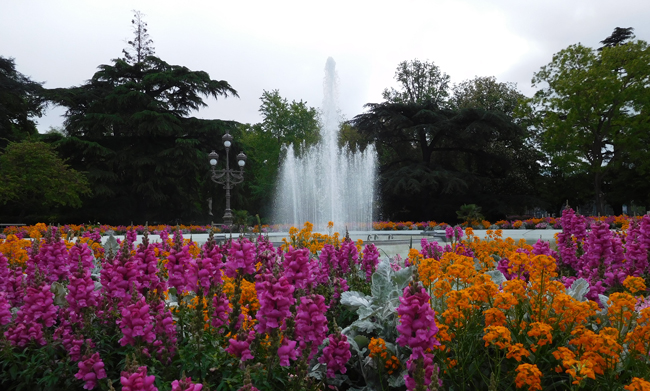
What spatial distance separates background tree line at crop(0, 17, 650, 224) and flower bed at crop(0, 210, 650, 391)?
2137cm

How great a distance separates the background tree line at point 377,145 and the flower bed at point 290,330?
70.1 feet

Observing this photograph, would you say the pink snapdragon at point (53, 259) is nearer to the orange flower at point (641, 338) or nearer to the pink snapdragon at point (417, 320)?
the pink snapdragon at point (417, 320)

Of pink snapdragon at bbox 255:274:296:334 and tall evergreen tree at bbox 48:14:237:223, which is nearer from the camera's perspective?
pink snapdragon at bbox 255:274:296:334

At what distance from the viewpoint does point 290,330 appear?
2.12 m

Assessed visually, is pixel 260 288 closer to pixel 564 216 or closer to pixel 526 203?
pixel 564 216

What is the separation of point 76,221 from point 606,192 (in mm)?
35363

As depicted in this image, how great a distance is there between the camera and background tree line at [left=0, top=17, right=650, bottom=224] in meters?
24.9

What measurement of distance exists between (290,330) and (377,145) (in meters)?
30.4

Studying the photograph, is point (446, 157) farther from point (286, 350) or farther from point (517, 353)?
point (286, 350)

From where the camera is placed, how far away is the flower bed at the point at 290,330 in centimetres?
212

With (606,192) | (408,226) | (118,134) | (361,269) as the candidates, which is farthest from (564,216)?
(606,192)

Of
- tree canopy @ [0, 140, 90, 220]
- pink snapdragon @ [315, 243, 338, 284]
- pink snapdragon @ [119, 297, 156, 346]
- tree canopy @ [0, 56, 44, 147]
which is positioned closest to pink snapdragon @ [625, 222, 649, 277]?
pink snapdragon @ [315, 243, 338, 284]

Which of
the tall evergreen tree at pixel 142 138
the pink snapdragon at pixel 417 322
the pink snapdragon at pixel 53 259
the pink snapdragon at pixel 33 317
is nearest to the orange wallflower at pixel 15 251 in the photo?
the pink snapdragon at pixel 53 259

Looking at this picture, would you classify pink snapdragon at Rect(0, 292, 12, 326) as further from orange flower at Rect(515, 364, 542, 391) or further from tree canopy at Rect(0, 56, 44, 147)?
tree canopy at Rect(0, 56, 44, 147)
